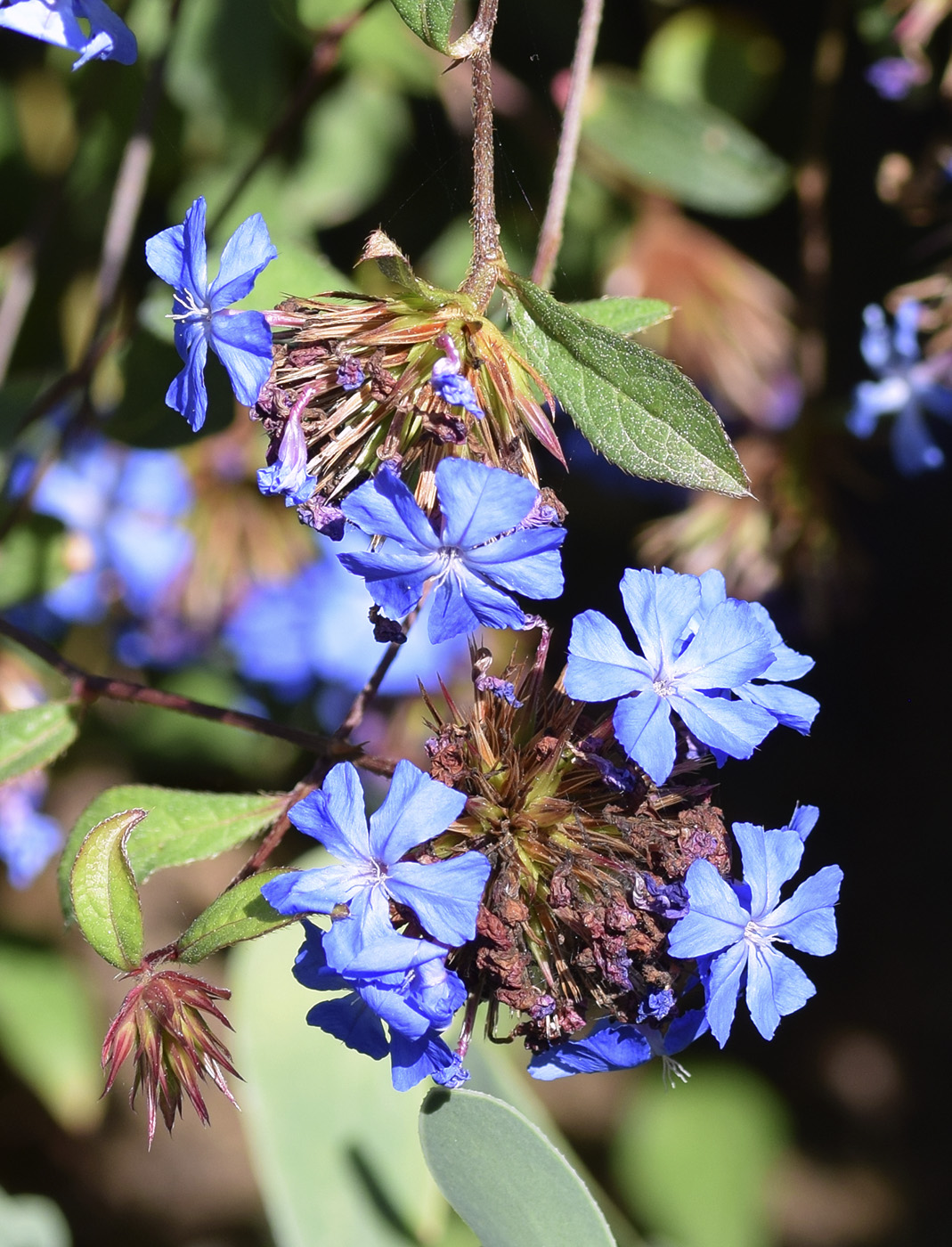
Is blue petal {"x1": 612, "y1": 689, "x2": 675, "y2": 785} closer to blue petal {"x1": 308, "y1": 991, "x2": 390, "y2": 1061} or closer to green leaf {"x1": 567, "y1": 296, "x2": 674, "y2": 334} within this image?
blue petal {"x1": 308, "y1": 991, "x2": 390, "y2": 1061}

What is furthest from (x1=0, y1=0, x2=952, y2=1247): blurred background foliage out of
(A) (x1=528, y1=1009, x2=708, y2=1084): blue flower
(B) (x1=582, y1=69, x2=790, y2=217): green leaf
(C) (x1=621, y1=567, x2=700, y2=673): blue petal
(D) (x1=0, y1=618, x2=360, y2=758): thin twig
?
(C) (x1=621, y1=567, x2=700, y2=673): blue petal

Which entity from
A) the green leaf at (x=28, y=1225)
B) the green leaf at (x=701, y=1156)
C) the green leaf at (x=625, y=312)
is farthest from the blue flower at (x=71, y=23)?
the green leaf at (x=701, y=1156)

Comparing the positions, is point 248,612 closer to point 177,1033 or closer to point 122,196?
point 122,196

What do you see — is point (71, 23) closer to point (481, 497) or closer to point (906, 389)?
point (481, 497)

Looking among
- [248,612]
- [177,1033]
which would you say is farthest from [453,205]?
[177,1033]

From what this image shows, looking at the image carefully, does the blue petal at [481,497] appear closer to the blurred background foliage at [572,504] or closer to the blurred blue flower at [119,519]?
the blurred background foliage at [572,504]
